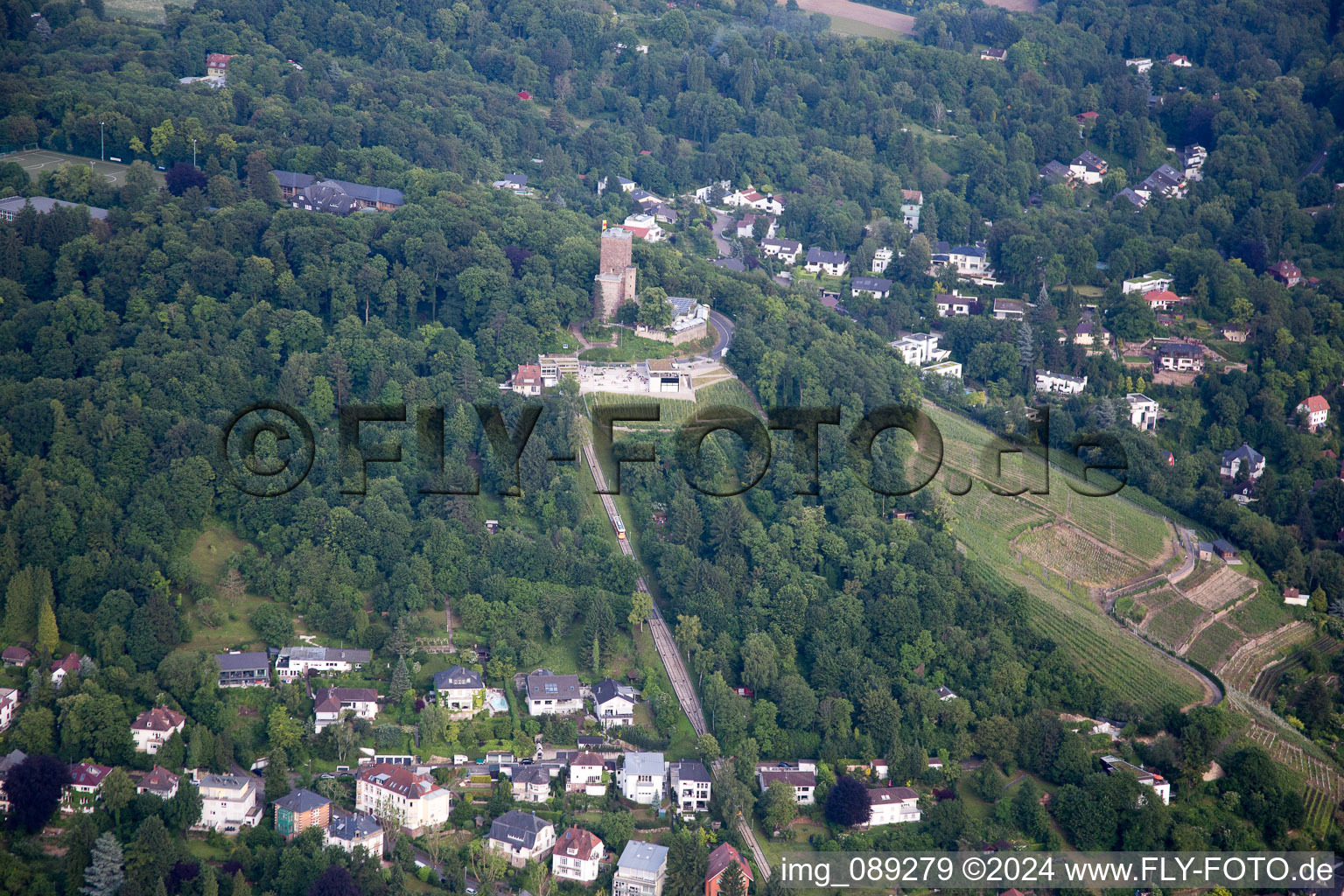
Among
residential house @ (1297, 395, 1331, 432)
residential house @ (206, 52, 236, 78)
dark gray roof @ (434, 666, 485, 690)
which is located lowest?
dark gray roof @ (434, 666, 485, 690)

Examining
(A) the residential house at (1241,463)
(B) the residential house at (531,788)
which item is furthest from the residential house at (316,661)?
(A) the residential house at (1241,463)

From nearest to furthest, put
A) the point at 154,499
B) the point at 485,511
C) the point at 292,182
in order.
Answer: the point at 154,499
the point at 485,511
the point at 292,182

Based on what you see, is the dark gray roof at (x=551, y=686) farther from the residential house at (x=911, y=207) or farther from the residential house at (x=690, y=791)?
Result: the residential house at (x=911, y=207)

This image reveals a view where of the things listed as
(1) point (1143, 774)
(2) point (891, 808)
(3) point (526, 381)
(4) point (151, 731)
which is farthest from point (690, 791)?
(3) point (526, 381)

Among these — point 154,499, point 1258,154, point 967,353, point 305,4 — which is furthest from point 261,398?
point 1258,154

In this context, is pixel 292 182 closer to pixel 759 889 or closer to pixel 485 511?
pixel 485 511

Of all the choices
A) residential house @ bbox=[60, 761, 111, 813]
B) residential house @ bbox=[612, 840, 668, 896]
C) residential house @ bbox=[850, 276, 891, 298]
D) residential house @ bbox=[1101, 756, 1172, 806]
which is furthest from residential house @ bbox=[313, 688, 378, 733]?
residential house @ bbox=[850, 276, 891, 298]

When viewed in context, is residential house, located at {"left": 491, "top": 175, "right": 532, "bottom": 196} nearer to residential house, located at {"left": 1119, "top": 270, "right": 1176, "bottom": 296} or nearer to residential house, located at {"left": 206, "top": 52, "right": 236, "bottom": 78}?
residential house, located at {"left": 206, "top": 52, "right": 236, "bottom": 78}

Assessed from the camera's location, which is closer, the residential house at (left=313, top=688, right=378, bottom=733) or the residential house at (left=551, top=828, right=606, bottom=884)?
the residential house at (left=551, top=828, right=606, bottom=884)
